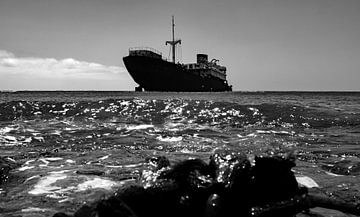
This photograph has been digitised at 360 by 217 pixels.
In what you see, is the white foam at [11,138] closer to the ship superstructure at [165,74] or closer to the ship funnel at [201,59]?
the ship superstructure at [165,74]

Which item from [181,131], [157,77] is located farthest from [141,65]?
[181,131]

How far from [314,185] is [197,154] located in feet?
14.9

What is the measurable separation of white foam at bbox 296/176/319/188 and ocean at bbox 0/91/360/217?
144 millimetres

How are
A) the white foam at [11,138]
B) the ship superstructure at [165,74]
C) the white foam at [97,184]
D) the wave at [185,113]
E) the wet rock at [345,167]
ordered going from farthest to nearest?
the ship superstructure at [165,74]
the wave at [185,113]
the white foam at [11,138]
the wet rock at [345,167]
the white foam at [97,184]

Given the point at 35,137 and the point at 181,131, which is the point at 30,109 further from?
the point at 181,131

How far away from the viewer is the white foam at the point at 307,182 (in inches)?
283

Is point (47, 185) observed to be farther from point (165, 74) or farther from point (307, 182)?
point (165, 74)

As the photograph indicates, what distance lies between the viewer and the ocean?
22.5 feet

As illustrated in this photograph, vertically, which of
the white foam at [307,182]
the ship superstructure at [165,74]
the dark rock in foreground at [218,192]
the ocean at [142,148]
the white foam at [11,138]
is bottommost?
the white foam at [11,138]

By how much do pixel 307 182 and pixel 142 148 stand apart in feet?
21.5

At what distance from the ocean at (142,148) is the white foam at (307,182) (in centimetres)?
14

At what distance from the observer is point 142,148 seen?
12539mm

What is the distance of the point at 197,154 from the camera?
36.6 feet

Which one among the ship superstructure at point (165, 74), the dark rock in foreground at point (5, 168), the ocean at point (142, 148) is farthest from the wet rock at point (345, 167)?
the ship superstructure at point (165, 74)
